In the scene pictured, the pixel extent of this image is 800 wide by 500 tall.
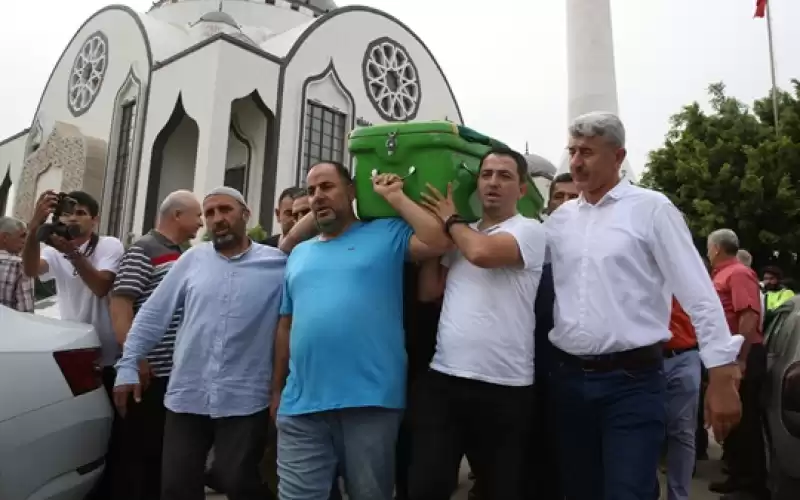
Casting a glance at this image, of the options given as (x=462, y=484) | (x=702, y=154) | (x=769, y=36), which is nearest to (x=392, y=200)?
(x=462, y=484)

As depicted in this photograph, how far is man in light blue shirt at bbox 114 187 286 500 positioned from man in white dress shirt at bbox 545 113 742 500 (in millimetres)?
1411

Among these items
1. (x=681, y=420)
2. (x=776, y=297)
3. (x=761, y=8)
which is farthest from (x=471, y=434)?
(x=761, y=8)

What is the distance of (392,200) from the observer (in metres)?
2.76

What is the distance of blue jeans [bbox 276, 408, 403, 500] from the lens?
8.82 ft

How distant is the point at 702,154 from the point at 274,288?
53.4 ft

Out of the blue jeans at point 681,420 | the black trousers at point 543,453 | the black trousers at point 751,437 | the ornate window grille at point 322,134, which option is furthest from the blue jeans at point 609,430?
the ornate window grille at point 322,134

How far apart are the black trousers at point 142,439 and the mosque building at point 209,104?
16449 millimetres

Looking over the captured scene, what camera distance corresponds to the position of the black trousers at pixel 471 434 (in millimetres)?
2586

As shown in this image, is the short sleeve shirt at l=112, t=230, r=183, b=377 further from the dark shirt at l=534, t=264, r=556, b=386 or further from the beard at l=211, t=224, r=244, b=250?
the dark shirt at l=534, t=264, r=556, b=386

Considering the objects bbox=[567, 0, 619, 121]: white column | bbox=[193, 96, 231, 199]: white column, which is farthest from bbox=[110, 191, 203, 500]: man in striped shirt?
bbox=[193, 96, 231, 199]: white column

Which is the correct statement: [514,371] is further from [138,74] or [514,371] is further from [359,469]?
[138,74]

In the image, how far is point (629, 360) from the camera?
247cm

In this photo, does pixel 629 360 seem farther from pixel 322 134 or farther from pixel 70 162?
pixel 70 162

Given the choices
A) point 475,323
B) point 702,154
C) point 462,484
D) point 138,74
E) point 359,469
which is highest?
point 138,74
